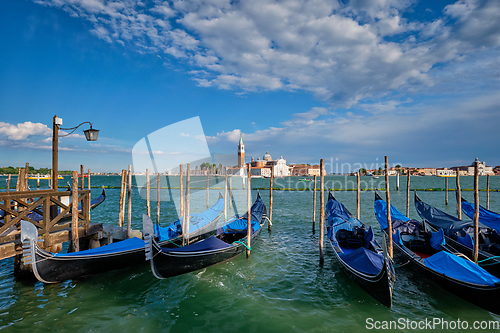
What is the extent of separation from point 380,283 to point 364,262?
652 millimetres

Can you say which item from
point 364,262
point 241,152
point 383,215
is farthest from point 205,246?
point 241,152

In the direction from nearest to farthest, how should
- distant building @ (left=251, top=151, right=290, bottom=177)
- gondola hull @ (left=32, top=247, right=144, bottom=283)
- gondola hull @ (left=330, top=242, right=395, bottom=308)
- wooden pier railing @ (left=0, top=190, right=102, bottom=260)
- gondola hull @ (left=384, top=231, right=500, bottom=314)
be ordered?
gondola hull @ (left=384, top=231, right=500, bottom=314)
gondola hull @ (left=330, top=242, right=395, bottom=308)
gondola hull @ (left=32, top=247, right=144, bottom=283)
wooden pier railing @ (left=0, top=190, right=102, bottom=260)
distant building @ (left=251, top=151, right=290, bottom=177)

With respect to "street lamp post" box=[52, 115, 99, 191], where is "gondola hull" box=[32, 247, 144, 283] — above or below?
below

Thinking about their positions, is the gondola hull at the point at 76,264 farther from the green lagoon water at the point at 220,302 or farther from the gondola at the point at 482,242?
the gondola at the point at 482,242

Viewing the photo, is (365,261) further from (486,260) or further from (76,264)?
(76,264)

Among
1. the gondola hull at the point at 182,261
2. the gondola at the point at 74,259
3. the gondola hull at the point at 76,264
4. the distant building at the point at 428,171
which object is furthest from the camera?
the distant building at the point at 428,171

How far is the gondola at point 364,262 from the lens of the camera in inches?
153

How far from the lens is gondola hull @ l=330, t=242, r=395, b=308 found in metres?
3.82

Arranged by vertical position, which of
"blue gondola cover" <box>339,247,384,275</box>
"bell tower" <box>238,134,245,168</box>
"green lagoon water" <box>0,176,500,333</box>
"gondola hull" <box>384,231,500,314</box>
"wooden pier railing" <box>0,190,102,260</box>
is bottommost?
"green lagoon water" <box>0,176,500,333</box>

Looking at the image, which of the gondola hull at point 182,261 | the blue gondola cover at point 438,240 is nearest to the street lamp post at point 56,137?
the gondola hull at point 182,261

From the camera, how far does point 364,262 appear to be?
4629 millimetres

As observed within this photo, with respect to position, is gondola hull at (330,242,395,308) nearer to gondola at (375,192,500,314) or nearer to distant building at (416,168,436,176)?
gondola at (375,192,500,314)

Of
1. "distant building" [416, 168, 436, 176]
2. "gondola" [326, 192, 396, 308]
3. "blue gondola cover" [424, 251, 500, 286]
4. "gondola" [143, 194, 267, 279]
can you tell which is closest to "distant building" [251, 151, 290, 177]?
"distant building" [416, 168, 436, 176]

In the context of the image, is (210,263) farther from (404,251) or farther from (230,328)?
(404,251)
